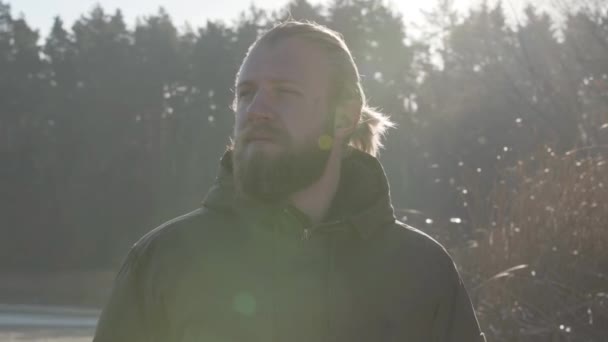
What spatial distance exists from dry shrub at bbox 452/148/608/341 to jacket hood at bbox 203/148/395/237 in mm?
4098

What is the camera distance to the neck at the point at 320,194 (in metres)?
3.54

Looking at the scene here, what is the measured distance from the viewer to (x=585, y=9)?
16203mm

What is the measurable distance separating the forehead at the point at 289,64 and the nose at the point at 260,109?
0.06 meters

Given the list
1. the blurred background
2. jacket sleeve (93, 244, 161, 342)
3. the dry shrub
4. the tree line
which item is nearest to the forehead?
jacket sleeve (93, 244, 161, 342)

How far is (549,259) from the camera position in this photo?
8.21 meters

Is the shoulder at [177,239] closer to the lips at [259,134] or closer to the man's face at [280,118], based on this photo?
the man's face at [280,118]

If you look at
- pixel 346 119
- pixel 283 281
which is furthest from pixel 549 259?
pixel 283 281

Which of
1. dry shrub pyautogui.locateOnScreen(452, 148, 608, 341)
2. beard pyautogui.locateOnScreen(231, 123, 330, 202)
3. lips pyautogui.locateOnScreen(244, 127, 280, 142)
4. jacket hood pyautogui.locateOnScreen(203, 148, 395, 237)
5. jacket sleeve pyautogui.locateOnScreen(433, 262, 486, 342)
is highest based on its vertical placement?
lips pyautogui.locateOnScreen(244, 127, 280, 142)

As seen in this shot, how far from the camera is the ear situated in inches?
149

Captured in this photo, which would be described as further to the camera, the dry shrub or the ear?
the dry shrub

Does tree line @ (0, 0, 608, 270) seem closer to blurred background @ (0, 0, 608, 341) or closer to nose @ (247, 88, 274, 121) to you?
blurred background @ (0, 0, 608, 341)

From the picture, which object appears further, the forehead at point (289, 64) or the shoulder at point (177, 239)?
the forehead at point (289, 64)

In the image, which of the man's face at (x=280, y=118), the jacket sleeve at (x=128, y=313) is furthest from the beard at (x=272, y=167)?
the jacket sleeve at (x=128, y=313)

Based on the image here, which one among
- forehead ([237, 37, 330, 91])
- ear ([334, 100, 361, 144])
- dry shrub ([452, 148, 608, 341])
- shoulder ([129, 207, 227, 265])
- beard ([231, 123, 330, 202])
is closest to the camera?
shoulder ([129, 207, 227, 265])
